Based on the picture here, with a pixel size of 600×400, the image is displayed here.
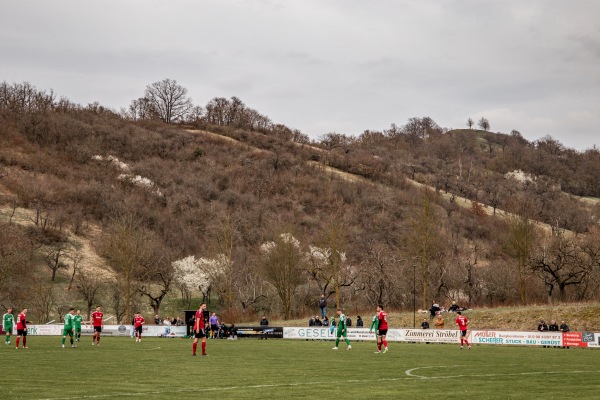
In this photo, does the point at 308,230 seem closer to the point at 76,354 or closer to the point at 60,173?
the point at 60,173

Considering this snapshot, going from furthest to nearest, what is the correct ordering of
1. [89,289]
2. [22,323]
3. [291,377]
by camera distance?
[89,289] → [22,323] → [291,377]

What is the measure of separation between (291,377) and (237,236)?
366 ft

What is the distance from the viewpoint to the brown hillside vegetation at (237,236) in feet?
288

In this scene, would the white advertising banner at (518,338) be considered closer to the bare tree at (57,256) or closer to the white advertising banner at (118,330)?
the white advertising banner at (118,330)

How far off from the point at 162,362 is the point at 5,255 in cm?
6064

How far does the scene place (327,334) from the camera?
58906mm

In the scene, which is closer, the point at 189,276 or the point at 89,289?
the point at 89,289

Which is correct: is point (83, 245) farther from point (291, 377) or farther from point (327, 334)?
point (291, 377)

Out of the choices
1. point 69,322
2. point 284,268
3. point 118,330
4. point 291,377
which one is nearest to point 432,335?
point 69,322

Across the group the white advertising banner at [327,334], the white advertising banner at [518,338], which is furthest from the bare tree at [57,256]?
the white advertising banner at [518,338]

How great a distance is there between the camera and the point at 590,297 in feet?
282

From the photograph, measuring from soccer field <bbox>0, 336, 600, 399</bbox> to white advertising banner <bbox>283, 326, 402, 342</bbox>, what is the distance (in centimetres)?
2324

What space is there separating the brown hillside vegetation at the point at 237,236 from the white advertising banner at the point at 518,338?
28.2 meters

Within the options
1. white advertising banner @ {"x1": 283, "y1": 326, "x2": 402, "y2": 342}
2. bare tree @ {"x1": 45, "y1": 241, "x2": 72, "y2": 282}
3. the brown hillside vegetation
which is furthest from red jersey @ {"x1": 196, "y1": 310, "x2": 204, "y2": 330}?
bare tree @ {"x1": 45, "y1": 241, "x2": 72, "y2": 282}
